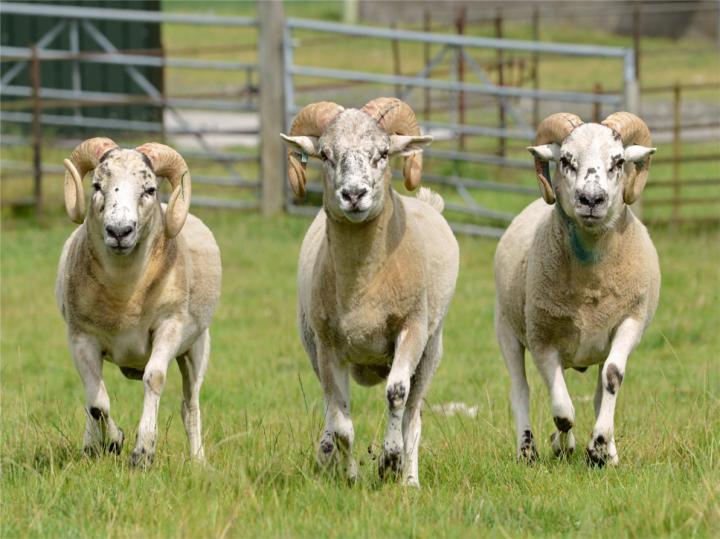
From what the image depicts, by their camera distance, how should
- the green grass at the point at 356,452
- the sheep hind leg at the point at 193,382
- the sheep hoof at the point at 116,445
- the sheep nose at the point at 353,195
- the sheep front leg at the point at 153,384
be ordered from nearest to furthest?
the green grass at the point at 356,452, the sheep nose at the point at 353,195, the sheep front leg at the point at 153,384, the sheep hoof at the point at 116,445, the sheep hind leg at the point at 193,382

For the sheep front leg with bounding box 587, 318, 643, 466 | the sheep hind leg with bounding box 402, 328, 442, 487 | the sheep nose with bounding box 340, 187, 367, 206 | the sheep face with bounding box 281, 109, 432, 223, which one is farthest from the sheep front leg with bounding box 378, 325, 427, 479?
the sheep front leg with bounding box 587, 318, 643, 466

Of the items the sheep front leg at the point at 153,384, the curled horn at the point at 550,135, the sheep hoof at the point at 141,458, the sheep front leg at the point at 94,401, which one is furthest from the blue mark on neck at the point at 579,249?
the sheep front leg at the point at 94,401

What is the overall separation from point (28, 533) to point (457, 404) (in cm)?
437

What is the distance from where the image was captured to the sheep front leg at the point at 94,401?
25.2 ft

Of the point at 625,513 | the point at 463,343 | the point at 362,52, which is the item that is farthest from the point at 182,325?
the point at 362,52

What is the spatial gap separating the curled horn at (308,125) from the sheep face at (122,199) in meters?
0.78

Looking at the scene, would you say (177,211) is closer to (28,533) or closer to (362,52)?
(28,533)

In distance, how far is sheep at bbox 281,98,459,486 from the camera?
704 centimetres

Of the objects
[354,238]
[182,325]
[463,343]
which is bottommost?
[463,343]

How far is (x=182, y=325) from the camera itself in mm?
8023

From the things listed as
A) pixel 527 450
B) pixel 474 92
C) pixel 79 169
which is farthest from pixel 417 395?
pixel 474 92

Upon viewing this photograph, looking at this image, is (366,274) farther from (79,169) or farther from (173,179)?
(79,169)

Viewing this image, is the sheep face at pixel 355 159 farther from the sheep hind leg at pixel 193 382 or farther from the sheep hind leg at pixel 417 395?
the sheep hind leg at pixel 193 382

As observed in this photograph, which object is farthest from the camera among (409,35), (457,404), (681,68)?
(681,68)
